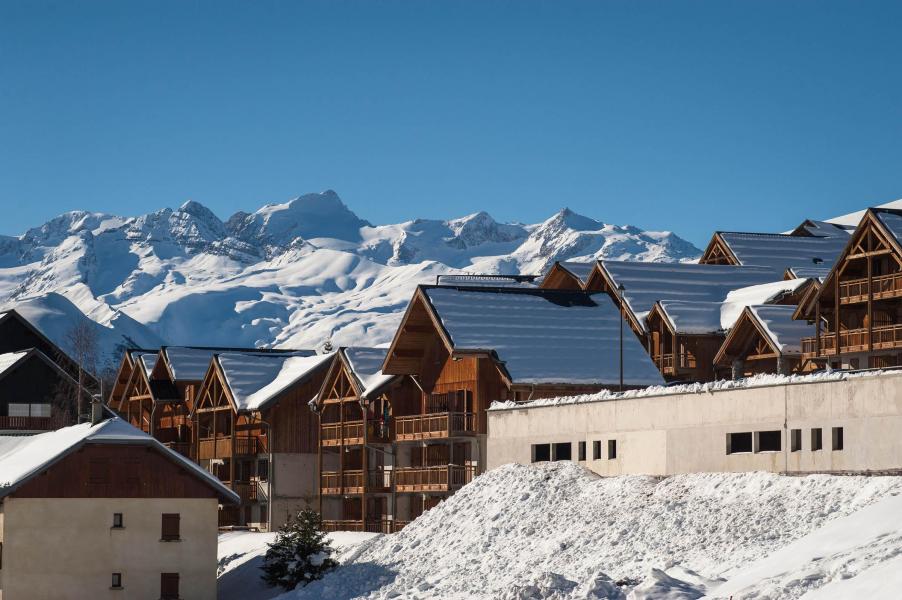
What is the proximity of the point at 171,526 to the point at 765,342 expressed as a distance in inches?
1045

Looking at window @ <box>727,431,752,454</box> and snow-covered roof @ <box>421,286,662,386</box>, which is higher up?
snow-covered roof @ <box>421,286,662,386</box>

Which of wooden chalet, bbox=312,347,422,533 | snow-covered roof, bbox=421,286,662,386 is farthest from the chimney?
snow-covered roof, bbox=421,286,662,386

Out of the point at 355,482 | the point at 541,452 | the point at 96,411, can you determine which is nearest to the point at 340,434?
the point at 355,482

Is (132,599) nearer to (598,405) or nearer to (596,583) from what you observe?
(598,405)

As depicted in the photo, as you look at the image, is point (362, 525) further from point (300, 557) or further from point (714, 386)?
point (714, 386)

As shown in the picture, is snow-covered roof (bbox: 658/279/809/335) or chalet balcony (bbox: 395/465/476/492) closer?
chalet balcony (bbox: 395/465/476/492)

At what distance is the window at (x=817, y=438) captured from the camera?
47.8m

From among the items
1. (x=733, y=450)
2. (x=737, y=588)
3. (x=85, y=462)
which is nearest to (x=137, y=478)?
(x=85, y=462)

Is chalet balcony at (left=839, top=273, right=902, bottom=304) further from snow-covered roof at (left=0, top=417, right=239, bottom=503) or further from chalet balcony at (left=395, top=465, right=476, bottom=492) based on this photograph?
snow-covered roof at (left=0, top=417, right=239, bottom=503)

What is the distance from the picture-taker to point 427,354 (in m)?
74.4

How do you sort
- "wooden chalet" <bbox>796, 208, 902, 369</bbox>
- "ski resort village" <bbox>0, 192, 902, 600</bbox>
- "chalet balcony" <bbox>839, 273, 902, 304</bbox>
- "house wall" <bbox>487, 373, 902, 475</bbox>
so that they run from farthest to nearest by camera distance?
"wooden chalet" <bbox>796, 208, 902, 369</bbox>
"chalet balcony" <bbox>839, 273, 902, 304</bbox>
"house wall" <bbox>487, 373, 902, 475</bbox>
"ski resort village" <bbox>0, 192, 902, 600</bbox>

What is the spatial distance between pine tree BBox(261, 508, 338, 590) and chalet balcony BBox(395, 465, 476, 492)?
25.5ft

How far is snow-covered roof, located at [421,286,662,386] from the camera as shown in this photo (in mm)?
68312

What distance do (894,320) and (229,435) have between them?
3279 cm
